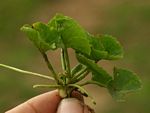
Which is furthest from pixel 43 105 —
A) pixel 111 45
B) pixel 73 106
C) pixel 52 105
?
pixel 111 45

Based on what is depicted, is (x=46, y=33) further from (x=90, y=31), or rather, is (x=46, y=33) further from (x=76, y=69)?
(x=90, y=31)

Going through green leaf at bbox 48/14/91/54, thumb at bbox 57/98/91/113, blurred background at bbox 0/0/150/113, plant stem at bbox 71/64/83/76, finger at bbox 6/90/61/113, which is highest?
green leaf at bbox 48/14/91/54

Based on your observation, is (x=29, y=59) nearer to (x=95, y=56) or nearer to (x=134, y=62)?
(x=134, y=62)

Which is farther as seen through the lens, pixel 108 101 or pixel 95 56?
pixel 108 101

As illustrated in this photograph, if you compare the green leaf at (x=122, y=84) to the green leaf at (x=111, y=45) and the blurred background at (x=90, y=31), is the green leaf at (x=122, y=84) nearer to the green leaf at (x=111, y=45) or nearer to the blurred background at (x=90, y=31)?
the green leaf at (x=111, y=45)

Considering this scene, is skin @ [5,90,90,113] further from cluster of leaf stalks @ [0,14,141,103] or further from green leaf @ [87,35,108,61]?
green leaf @ [87,35,108,61]

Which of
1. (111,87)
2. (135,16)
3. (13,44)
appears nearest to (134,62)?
(135,16)

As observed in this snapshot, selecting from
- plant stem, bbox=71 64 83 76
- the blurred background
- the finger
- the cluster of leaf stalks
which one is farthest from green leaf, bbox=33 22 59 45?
the blurred background
